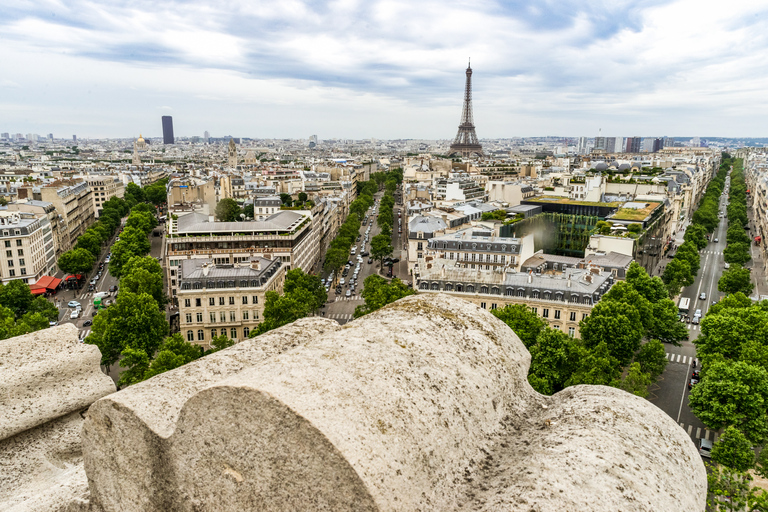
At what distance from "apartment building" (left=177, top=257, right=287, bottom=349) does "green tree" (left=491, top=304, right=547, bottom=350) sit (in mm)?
24338

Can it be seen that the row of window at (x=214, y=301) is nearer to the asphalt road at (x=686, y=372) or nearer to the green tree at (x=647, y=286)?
the asphalt road at (x=686, y=372)

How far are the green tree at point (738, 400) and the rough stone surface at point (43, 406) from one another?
106 ft

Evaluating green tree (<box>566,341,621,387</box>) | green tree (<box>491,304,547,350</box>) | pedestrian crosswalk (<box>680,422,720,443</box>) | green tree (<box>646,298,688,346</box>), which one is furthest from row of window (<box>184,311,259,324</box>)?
pedestrian crosswalk (<box>680,422,720,443</box>)

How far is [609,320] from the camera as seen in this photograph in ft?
131

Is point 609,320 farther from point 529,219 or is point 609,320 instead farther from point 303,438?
point 529,219

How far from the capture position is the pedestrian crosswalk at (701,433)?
120 feet

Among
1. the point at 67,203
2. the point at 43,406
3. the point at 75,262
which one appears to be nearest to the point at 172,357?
the point at 43,406

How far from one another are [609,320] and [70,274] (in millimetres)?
73411

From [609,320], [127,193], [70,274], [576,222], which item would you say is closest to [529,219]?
[576,222]

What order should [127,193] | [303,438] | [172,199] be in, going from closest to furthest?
1. [303,438]
2. [172,199]
3. [127,193]

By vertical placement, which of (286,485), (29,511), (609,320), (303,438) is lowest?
(609,320)

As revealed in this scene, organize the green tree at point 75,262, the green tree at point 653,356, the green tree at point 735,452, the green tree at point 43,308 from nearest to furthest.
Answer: the green tree at point 735,452 < the green tree at point 653,356 < the green tree at point 43,308 < the green tree at point 75,262

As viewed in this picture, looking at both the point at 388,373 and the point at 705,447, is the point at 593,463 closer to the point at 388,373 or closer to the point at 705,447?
the point at 388,373

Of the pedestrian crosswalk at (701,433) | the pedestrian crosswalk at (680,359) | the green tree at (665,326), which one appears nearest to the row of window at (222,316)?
the green tree at (665,326)
